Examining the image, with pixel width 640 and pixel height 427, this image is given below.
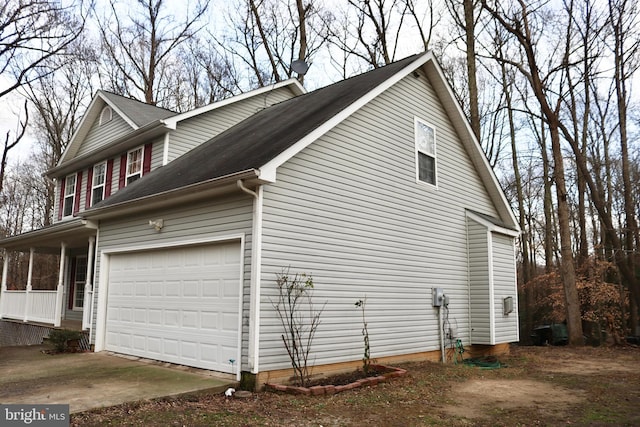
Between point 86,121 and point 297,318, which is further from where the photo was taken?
point 86,121

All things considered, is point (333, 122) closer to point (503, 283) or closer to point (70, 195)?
point (503, 283)

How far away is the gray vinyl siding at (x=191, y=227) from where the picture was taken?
24.2 ft

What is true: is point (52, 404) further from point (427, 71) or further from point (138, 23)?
point (138, 23)

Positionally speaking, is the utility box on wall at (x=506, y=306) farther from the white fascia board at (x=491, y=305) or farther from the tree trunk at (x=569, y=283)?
the tree trunk at (x=569, y=283)

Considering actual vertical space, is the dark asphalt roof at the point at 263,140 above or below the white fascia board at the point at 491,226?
above

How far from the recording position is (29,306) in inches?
578

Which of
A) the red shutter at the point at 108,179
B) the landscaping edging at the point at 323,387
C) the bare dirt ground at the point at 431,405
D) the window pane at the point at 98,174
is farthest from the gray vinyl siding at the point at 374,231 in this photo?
the window pane at the point at 98,174

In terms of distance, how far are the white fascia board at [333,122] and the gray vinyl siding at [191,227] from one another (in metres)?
0.63

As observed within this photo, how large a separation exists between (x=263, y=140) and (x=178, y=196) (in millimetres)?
1896

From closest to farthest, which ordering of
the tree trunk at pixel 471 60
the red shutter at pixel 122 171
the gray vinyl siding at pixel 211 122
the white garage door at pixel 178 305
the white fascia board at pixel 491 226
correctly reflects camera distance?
the white garage door at pixel 178 305, the white fascia board at pixel 491 226, the gray vinyl siding at pixel 211 122, the red shutter at pixel 122 171, the tree trunk at pixel 471 60

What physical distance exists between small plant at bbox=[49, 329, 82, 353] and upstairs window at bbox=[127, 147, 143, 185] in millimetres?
4761

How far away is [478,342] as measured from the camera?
460 inches

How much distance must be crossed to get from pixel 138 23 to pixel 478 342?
21.9m

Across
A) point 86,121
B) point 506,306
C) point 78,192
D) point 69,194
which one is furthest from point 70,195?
point 506,306
